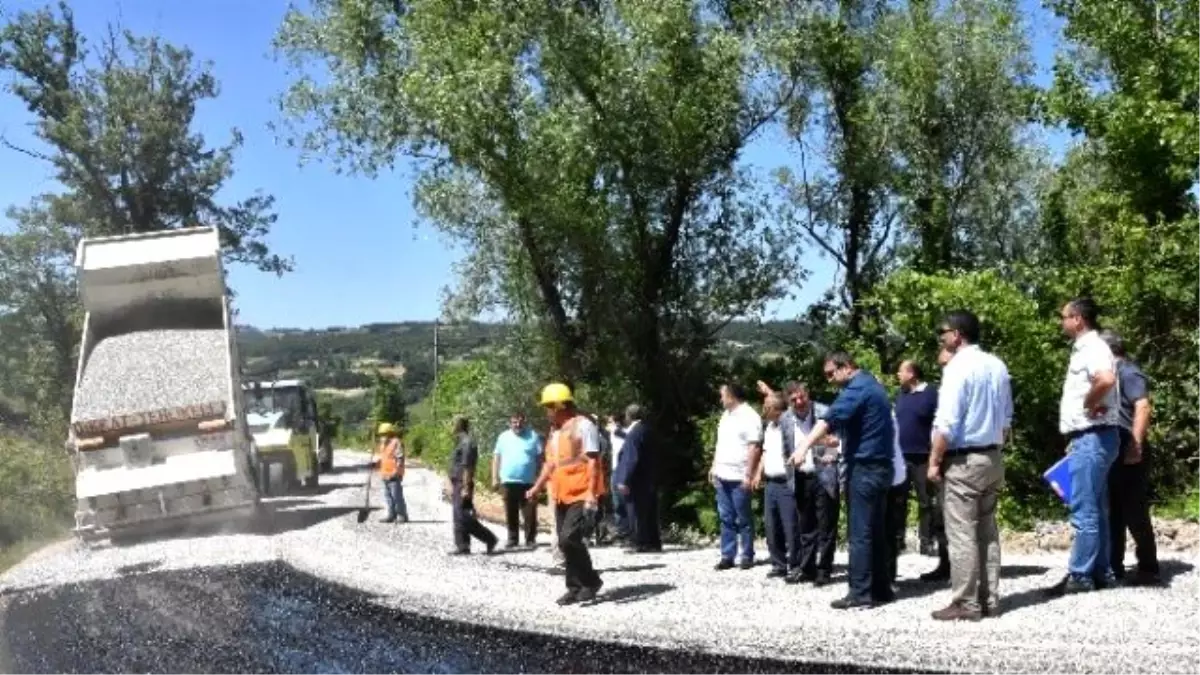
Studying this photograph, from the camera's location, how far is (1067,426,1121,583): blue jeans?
27.3 feet

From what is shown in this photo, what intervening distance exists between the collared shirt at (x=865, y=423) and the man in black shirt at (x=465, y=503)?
6.37 metres

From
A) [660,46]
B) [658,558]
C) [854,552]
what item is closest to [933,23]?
[660,46]

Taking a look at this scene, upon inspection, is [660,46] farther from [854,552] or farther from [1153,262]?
[854,552]

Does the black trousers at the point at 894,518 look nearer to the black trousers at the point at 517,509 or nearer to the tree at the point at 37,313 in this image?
the black trousers at the point at 517,509

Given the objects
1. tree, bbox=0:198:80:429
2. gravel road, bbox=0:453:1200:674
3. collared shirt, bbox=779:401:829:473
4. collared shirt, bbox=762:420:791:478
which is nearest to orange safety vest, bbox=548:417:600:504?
gravel road, bbox=0:453:1200:674

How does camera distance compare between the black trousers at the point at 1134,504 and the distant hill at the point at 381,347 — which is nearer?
the black trousers at the point at 1134,504

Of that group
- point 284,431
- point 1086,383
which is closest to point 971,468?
point 1086,383

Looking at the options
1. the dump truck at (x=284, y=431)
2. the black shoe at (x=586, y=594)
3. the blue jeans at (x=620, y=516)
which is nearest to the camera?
the black shoe at (x=586, y=594)

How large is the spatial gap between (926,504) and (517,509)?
18.2 ft

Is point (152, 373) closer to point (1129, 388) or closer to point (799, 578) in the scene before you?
point (799, 578)

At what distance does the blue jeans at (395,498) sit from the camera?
1827 centimetres

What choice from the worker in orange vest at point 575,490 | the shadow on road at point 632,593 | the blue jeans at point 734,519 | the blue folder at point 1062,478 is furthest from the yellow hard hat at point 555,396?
the blue folder at point 1062,478

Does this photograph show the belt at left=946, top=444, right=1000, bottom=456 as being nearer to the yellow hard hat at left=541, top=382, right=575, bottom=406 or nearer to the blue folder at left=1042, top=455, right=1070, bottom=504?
the blue folder at left=1042, top=455, right=1070, bottom=504

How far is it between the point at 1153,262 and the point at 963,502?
10.0 metres
